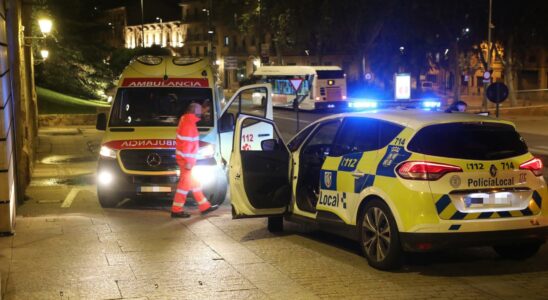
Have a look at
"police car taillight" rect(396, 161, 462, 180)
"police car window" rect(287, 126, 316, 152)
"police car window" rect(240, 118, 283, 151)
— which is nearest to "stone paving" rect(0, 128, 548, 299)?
"police car taillight" rect(396, 161, 462, 180)

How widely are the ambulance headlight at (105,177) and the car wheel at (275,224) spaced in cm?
312

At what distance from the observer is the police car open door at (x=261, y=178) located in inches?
337

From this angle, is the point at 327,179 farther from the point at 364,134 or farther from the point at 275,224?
the point at 275,224

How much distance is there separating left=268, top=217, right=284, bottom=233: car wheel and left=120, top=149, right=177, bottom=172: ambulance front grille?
8.12 ft

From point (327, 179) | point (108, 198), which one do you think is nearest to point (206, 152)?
point (108, 198)

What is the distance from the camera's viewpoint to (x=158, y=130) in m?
11.4

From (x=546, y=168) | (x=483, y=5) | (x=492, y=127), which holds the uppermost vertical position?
(x=483, y=5)

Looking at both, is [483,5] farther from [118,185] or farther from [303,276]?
[303,276]

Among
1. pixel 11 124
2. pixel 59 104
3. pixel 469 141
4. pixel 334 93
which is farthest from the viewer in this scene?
pixel 334 93

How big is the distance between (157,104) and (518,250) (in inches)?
265

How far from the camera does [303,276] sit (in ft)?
22.9

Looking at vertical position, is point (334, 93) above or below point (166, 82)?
below

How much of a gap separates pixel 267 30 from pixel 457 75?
72.4 feet

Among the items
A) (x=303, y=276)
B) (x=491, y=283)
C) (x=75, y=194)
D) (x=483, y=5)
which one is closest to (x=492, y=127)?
(x=491, y=283)
